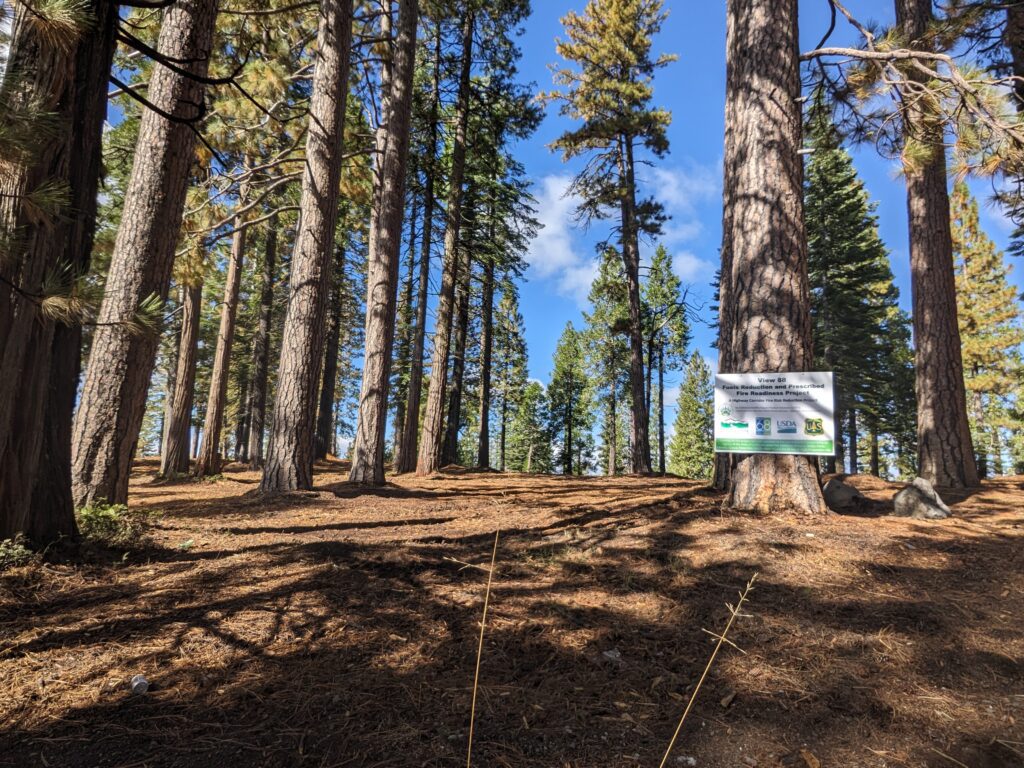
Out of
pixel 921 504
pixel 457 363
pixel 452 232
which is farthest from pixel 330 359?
pixel 921 504

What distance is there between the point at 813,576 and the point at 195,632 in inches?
137

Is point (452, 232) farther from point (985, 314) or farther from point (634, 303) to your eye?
point (985, 314)

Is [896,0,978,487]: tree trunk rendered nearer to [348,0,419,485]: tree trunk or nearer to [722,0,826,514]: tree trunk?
[722,0,826,514]: tree trunk

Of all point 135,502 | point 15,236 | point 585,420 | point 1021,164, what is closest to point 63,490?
point 15,236

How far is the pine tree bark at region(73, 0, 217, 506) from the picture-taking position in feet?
13.8

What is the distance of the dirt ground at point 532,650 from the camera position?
1.62m

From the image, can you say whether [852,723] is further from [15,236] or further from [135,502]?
[135,502]

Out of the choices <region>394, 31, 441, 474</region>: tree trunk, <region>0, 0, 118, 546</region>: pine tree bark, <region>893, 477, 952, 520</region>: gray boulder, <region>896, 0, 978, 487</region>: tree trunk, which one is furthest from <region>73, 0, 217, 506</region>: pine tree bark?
<region>896, 0, 978, 487</region>: tree trunk

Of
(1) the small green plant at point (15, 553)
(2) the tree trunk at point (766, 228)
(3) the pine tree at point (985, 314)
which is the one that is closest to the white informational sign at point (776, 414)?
(2) the tree trunk at point (766, 228)

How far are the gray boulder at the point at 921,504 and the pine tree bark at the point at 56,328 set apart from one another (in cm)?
672

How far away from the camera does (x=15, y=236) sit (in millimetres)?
2402

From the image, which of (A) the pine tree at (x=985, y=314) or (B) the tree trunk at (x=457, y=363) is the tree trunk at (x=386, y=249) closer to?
(B) the tree trunk at (x=457, y=363)

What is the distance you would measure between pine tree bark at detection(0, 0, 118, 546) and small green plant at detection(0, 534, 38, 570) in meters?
0.07

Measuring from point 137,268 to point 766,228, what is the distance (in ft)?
19.0
